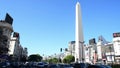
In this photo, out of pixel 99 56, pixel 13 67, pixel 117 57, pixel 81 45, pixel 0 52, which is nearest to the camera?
pixel 0 52

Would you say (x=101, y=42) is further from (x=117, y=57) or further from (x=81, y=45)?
(x=81, y=45)

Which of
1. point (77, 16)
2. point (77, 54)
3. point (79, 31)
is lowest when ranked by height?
point (77, 54)

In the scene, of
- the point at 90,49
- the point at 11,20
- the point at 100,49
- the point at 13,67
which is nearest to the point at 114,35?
the point at 100,49

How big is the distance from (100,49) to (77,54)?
49.4 metres

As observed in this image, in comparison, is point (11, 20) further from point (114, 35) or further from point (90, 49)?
point (90, 49)

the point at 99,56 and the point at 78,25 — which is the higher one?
the point at 78,25

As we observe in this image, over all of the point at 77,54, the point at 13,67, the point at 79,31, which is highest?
the point at 79,31

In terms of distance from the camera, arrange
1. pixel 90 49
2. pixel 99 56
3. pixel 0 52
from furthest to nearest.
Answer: pixel 90 49, pixel 99 56, pixel 0 52

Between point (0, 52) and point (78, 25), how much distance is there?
82.4 metres

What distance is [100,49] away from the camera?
580 feet

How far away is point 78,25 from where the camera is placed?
12138cm

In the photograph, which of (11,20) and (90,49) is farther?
(90,49)

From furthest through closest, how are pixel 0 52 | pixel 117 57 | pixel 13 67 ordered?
pixel 117 57 → pixel 13 67 → pixel 0 52

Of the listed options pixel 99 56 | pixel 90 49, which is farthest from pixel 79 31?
pixel 90 49
